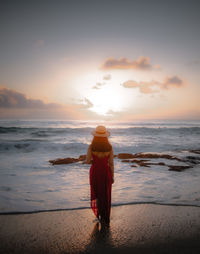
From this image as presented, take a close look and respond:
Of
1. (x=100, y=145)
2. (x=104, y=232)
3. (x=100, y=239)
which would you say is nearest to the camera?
(x=100, y=239)

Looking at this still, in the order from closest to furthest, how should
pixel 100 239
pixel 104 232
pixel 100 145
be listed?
pixel 100 239
pixel 104 232
pixel 100 145

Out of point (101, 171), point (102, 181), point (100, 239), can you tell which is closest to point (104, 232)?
point (100, 239)

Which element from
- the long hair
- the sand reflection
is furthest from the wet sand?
the long hair

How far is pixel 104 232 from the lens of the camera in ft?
9.78

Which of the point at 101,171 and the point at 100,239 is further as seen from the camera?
the point at 101,171

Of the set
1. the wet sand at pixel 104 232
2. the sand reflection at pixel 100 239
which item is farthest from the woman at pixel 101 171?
the wet sand at pixel 104 232

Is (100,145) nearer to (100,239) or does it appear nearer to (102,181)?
(102,181)

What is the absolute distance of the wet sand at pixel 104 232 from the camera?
2578 mm

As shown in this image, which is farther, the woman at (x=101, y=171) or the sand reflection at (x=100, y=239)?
the woman at (x=101, y=171)

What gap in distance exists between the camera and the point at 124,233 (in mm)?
2955

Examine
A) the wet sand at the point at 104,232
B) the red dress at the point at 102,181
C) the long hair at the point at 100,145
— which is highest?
the long hair at the point at 100,145

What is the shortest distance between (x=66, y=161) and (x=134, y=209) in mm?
6274

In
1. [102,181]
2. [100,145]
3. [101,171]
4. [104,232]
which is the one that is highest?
[100,145]

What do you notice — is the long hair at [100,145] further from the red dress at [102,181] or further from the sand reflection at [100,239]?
the sand reflection at [100,239]
